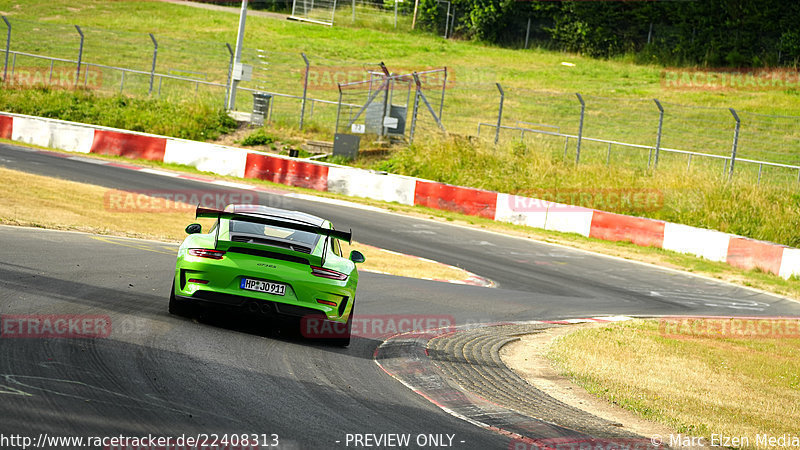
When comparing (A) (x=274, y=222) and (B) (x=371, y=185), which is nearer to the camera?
(A) (x=274, y=222)

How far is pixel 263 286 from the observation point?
845 cm

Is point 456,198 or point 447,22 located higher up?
point 447,22

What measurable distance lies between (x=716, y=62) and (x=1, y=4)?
153ft

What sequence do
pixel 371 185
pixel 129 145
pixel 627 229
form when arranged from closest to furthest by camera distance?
pixel 627 229 < pixel 371 185 < pixel 129 145

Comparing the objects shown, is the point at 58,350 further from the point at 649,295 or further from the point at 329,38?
the point at 329,38

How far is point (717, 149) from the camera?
3228 cm

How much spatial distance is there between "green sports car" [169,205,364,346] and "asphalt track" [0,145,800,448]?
0.34m

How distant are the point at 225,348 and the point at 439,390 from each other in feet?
6.43

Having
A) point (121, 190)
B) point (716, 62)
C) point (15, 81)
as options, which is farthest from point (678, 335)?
point (716, 62)
